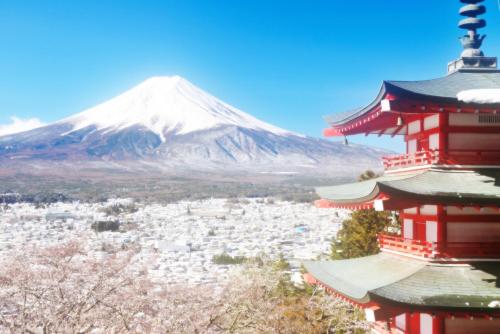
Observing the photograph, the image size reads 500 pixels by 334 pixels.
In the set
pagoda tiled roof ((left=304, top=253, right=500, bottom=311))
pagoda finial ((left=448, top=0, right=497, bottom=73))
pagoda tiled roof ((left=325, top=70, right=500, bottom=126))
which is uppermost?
pagoda finial ((left=448, top=0, right=497, bottom=73))

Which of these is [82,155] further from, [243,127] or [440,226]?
[440,226]

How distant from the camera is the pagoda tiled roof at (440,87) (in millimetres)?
8258

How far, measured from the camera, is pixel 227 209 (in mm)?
136750

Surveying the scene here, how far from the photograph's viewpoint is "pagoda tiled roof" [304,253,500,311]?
773 cm

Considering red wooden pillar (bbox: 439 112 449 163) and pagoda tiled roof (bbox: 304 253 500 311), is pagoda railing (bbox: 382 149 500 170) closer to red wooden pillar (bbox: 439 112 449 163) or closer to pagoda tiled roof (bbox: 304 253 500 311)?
red wooden pillar (bbox: 439 112 449 163)

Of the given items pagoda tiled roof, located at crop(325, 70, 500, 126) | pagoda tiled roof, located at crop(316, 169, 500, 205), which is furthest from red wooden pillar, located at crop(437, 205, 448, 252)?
pagoda tiled roof, located at crop(325, 70, 500, 126)

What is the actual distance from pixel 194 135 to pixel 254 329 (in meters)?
175

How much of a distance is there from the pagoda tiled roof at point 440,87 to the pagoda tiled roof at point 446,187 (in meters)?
1.07

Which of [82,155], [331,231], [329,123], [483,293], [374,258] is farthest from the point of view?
[82,155]

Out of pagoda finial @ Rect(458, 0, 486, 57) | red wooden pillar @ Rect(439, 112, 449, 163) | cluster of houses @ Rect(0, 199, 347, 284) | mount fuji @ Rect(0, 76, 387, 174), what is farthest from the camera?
mount fuji @ Rect(0, 76, 387, 174)

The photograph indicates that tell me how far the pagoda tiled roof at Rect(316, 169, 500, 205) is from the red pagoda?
0.04ft

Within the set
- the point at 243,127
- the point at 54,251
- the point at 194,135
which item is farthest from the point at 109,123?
the point at 54,251

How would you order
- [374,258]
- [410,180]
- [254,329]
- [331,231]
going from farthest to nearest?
[331,231], [254,329], [374,258], [410,180]

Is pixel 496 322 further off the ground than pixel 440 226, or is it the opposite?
pixel 440 226
